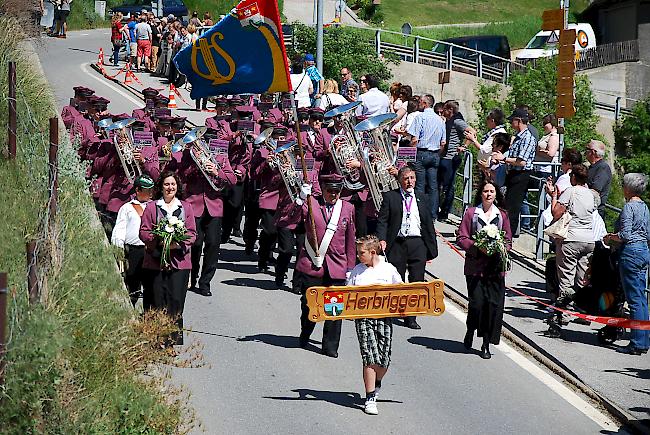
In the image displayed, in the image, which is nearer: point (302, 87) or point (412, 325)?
point (412, 325)

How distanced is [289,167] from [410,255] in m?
2.39

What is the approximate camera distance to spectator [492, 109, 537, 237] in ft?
57.7

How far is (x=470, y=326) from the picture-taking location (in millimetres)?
13273

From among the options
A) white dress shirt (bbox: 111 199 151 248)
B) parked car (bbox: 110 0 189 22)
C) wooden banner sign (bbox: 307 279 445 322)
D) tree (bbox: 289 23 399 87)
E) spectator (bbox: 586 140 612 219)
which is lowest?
wooden banner sign (bbox: 307 279 445 322)

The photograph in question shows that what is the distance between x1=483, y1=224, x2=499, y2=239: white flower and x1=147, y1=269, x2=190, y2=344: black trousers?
3099 millimetres

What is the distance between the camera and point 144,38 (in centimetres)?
3644

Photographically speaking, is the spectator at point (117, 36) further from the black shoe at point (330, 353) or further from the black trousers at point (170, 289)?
the black shoe at point (330, 353)

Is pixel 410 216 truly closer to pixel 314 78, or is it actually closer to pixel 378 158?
pixel 378 158

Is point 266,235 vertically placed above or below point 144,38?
below

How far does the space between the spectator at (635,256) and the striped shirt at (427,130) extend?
5.86 m

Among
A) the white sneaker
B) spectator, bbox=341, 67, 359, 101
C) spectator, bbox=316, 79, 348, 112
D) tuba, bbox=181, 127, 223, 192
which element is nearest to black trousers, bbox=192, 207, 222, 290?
tuba, bbox=181, 127, 223, 192

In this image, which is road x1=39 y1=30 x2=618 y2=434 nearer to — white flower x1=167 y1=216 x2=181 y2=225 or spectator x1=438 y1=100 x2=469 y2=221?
white flower x1=167 y1=216 x2=181 y2=225

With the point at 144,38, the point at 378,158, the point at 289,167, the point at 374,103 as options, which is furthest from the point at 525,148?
the point at 144,38

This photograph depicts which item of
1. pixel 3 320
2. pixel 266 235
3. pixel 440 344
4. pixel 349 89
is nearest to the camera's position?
pixel 3 320
